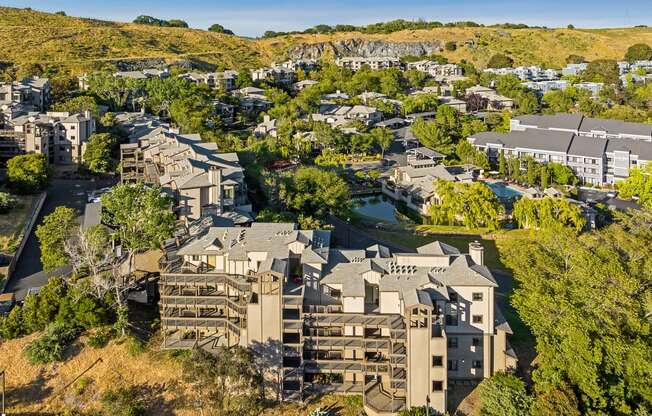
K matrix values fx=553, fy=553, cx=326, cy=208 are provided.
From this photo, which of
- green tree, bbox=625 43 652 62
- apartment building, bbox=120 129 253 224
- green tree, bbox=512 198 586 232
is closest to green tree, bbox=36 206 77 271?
apartment building, bbox=120 129 253 224

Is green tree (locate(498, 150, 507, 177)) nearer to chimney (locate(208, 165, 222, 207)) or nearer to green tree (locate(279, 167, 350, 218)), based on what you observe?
green tree (locate(279, 167, 350, 218))

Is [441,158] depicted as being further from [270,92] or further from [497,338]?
[497,338]

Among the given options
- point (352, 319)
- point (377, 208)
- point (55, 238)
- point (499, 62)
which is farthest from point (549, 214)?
point (499, 62)

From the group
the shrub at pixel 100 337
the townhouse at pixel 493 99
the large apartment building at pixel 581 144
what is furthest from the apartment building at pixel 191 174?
the townhouse at pixel 493 99

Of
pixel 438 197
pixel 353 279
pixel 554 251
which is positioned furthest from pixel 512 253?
pixel 438 197

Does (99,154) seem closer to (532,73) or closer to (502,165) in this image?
(502,165)

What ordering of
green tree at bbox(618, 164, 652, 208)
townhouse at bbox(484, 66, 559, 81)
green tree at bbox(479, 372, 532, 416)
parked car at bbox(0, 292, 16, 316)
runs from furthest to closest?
townhouse at bbox(484, 66, 559, 81)
green tree at bbox(618, 164, 652, 208)
parked car at bbox(0, 292, 16, 316)
green tree at bbox(479, 372, 532, 416)
